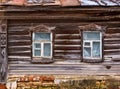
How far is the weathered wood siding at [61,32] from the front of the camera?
22.2 m

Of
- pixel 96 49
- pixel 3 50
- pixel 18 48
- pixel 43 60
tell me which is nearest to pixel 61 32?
pixel 43 60

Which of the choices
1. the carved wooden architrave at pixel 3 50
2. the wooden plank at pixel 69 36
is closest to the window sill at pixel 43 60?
the wooden plank at pixel 69 36

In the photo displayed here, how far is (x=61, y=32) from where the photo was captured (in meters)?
22.4

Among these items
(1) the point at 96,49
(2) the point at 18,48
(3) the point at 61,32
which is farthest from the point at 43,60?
(1) the point at 96,49

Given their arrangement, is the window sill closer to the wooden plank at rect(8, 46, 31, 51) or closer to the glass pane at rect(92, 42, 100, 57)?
the wooden plank at rect(8, 46, 31, 51)

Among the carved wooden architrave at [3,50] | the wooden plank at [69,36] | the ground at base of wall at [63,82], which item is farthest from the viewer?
the wooden plank at [69,36]

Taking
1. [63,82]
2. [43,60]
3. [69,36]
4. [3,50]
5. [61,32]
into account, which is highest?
[61,32]

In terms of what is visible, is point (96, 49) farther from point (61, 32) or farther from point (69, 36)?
point (61, 32)

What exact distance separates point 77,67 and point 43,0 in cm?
311

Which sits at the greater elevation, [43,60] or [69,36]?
[69,36]

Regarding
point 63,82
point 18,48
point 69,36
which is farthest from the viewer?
point 18,48

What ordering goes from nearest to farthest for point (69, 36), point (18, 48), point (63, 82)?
point (63, 82) → point (69, 36) → point (18, 48)

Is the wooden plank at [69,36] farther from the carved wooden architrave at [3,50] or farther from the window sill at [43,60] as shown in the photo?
the carved wooden architrave at [3,50]

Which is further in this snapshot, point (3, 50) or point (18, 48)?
point (18, 48)
